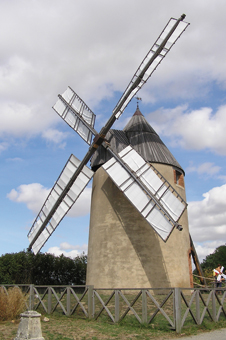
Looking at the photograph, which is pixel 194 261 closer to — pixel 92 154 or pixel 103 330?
pixel 92 154

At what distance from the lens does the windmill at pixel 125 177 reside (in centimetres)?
1025

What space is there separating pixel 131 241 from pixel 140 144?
3.80 meters

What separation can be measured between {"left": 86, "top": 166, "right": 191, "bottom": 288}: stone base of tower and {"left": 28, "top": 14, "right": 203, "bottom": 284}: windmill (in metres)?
0.45

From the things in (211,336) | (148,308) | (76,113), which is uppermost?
(76,113)

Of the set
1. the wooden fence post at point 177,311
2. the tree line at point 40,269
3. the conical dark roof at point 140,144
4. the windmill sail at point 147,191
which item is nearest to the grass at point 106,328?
the wooden fence post at point 177,311

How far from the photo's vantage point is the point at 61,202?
42.7 ft

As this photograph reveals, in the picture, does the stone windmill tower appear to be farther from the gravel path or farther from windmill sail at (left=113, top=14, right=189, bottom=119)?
the gravel path

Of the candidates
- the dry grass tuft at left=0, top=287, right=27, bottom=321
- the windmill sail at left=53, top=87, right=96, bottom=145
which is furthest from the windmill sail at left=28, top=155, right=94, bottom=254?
the dry grass tuft at left=0, top=287, right=27, bottom=321

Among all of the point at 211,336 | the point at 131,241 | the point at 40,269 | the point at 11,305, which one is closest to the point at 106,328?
the point at 211,336

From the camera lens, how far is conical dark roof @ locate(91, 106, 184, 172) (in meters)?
12.6

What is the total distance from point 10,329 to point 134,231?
517 centimetres

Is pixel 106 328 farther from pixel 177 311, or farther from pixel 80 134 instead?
pixel 80 134

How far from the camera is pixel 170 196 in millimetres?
10539

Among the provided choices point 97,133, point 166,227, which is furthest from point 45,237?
point 166,227
